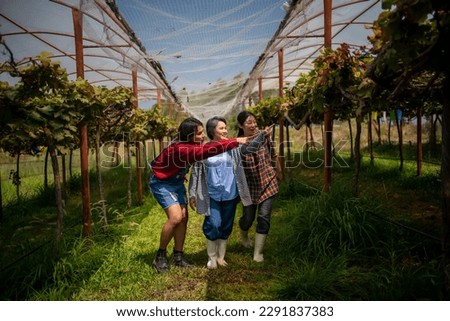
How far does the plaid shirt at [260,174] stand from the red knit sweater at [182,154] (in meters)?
0.61

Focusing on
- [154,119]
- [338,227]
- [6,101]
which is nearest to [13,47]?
[6,101]

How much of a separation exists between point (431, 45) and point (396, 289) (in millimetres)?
1625

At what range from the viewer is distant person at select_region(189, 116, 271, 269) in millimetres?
3334

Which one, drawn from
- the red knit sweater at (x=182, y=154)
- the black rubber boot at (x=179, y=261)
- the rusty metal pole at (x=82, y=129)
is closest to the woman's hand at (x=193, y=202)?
the red knit sweater at (x=182, y=154)

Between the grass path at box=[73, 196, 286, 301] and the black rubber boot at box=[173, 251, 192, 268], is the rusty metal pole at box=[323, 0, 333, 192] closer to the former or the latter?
the grass path at box=[73, 196, 286, 301]

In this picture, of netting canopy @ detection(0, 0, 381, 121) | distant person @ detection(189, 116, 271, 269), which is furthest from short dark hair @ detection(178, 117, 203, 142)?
netting canopy @ detection(0, 0, 381, 121)

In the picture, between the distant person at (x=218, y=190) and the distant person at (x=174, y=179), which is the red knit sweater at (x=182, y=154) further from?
the distant person at (x=218, y=190)

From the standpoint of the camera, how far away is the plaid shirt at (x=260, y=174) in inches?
137

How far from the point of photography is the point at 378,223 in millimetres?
3533

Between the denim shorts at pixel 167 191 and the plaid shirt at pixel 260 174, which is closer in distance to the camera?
the denim shorts at pixel 167 191

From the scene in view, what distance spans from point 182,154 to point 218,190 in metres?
0.53

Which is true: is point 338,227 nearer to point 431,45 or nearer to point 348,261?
point 348,261

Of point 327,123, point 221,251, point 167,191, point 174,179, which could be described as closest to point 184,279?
point 221,251

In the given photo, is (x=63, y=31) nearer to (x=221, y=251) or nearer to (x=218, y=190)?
(x=218, y=190)
